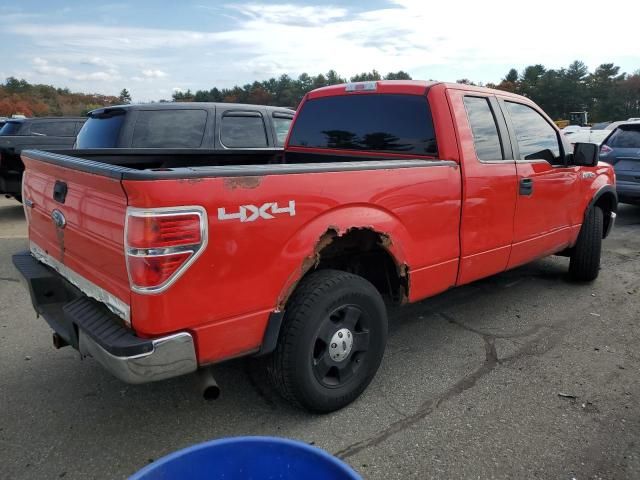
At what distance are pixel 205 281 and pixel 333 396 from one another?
3.65 feet

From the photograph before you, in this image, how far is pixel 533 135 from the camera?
446cm

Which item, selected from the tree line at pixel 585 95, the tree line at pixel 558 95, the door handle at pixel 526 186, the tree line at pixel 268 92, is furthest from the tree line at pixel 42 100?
the door handle at pixel 526 186

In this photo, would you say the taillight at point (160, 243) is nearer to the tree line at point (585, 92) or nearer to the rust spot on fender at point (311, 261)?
the rust spot on fender at point (311, 261)

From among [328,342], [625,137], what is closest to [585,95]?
[625,137]

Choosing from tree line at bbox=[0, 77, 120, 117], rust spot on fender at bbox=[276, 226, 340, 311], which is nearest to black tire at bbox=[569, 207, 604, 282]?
rust spot on fender at bbox=[276, 226, 340, 311]

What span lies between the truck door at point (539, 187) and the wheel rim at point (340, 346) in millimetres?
1776

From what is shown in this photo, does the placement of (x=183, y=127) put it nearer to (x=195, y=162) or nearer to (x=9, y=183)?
(x=195, y=162)

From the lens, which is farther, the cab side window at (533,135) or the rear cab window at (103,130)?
the rear cab window at (103,130)

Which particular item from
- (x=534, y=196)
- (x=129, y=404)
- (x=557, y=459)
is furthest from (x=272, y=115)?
(x=557, y=459)

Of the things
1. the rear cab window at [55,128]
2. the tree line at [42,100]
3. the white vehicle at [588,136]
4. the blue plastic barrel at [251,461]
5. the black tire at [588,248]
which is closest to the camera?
the blue plastic barrel at [251,461]

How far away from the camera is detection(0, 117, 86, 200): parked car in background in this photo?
28.9 feet

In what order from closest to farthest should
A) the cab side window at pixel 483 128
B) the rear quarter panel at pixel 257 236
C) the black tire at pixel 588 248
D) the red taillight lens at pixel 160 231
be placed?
the red taillight lens at pixel 160 231, the rear quarter panel at pixel 257 236, the cab side window at pixel 483 128, the black tire at pixel 588 248

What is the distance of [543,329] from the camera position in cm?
Result: 423

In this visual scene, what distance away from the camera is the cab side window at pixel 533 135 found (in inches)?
168
